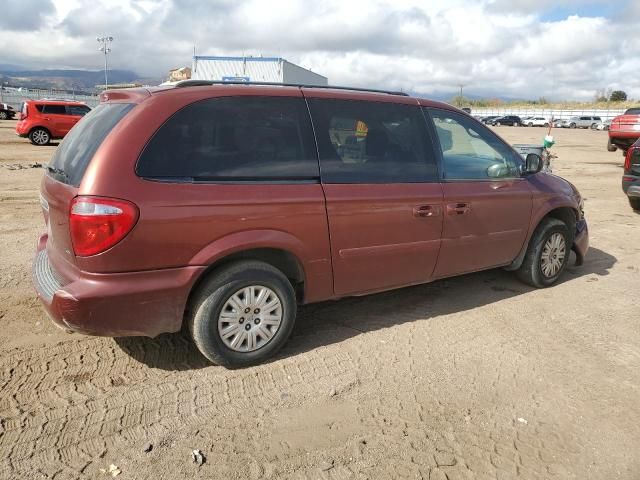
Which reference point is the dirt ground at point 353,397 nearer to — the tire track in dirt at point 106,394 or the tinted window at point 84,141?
the tire track in dirt at point 106,394

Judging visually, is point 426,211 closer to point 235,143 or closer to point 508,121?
point 235,143

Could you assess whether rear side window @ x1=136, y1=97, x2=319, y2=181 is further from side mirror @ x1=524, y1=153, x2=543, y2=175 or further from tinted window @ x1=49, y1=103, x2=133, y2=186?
side mirror @ x1=524, y1=153, x2=543, y2=175

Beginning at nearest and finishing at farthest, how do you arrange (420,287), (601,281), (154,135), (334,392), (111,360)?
(154,135), (334,392), (111,360), (420,287), (601,281)

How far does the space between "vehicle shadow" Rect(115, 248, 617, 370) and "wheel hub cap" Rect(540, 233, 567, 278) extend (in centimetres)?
27

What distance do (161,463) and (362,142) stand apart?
2514mm

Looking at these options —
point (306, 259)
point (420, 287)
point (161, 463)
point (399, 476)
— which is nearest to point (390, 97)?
point (306, 259)

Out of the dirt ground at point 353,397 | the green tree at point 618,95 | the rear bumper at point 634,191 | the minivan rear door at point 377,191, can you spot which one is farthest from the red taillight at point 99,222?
the green tree at point 618,95

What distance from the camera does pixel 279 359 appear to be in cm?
363

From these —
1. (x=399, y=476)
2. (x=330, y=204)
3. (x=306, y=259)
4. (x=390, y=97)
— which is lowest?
(x=399, y=476)

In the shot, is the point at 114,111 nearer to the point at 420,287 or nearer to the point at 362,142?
the point at 362,142

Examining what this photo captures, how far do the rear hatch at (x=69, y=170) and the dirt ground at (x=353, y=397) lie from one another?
867 millimetres

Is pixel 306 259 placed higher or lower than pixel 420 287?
higher

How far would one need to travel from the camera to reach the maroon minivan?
2.93 meters

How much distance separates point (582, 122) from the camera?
58.9 metres
